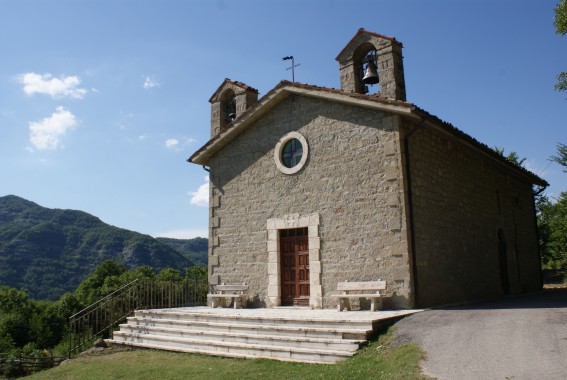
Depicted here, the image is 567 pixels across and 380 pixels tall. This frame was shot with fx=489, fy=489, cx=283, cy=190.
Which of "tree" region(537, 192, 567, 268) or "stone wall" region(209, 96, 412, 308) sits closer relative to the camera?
"stone wall" region(209, 96, 412, 308)

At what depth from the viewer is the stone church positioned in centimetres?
1138

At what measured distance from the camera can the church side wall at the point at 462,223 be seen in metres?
11.7

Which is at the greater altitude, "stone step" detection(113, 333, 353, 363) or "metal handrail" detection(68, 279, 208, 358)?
"metal handrail" detection(68, 279, 208, 358)

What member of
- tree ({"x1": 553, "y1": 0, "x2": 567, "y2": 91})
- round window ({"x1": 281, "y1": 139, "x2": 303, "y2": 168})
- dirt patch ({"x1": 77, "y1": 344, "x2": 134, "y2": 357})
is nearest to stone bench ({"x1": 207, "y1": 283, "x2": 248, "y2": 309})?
dirt patch ({"x1": 77, "y1": 344, "x2": 134, "y2": 357})

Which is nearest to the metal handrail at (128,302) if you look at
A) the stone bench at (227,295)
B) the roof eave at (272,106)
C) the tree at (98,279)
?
the stone bench at (227,295)

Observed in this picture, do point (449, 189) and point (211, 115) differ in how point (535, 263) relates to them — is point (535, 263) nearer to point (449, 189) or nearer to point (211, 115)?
point (449, 189)

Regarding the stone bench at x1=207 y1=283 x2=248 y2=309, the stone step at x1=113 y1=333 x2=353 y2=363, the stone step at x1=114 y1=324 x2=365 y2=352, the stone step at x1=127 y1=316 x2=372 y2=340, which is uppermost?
the stone bench at x1=207 y1=283 x2=248 y2=309

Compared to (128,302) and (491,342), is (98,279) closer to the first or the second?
(128,302)

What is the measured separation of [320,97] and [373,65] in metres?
1.56

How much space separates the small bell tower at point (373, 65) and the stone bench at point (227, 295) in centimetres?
615

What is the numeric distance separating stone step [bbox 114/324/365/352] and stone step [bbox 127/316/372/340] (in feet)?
0.31

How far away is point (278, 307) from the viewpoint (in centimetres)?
1273

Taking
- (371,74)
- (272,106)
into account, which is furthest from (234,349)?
(371,74)

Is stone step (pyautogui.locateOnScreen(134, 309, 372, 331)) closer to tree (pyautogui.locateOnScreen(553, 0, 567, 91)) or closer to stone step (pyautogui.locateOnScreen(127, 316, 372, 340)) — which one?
stone step (pyautogui.locateOnScreen(127, 316, 372, 340))
